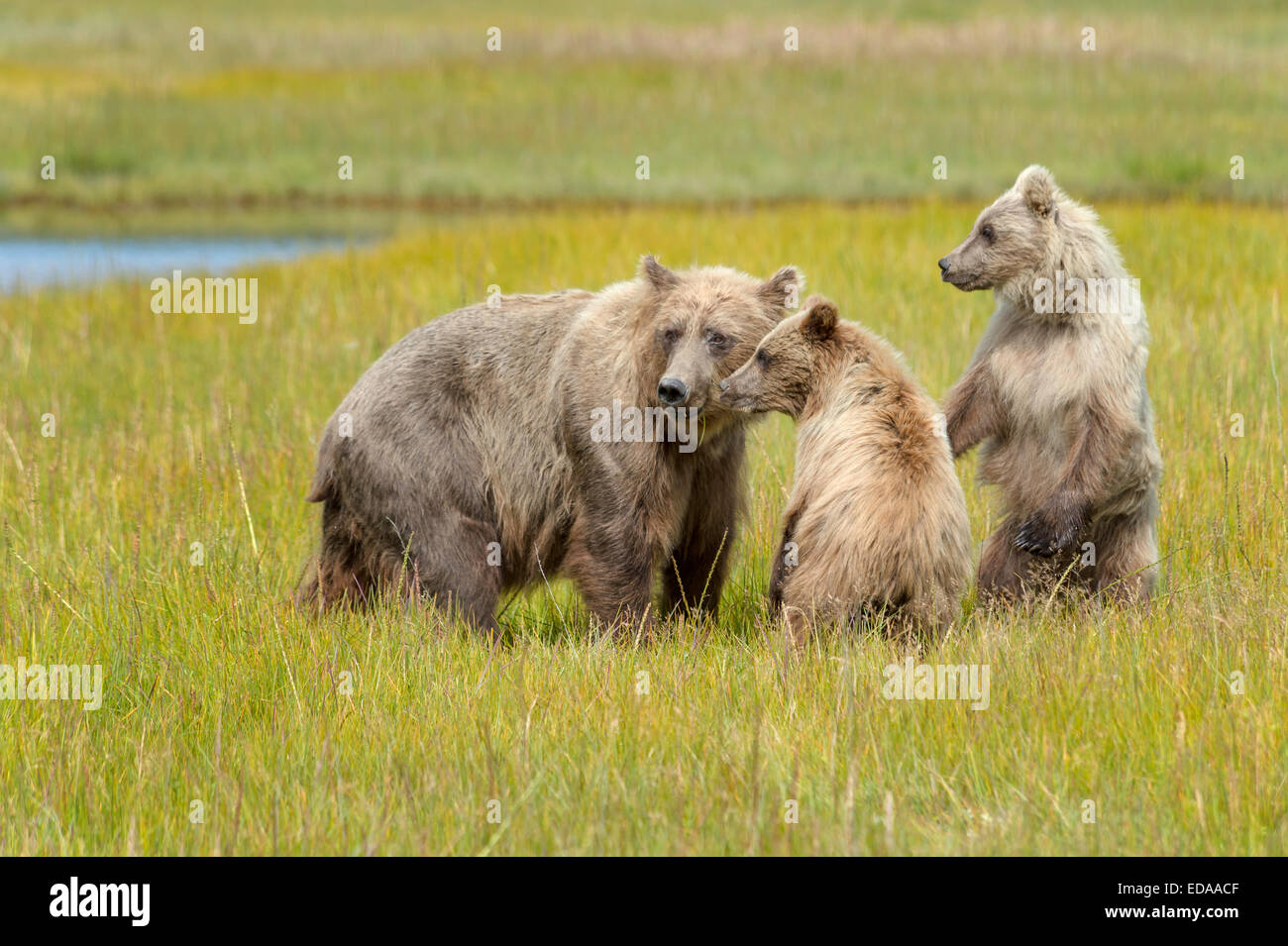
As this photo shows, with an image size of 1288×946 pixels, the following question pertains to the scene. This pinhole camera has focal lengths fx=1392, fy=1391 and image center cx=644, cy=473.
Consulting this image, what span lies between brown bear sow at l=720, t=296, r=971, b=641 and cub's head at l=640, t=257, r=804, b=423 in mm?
171

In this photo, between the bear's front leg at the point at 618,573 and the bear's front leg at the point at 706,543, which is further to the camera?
the bear's front leg at the point at 706,543

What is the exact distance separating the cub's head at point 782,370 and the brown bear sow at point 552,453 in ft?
0.45

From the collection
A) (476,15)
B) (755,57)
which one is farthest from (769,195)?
(476,15)

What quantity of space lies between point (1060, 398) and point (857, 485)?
1.03m

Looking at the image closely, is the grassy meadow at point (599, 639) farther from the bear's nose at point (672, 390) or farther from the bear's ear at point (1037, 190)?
the bear's ear at point (1037, 190)

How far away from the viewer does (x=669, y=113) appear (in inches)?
1103

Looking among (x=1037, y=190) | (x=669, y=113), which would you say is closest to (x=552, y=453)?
(x=1037, y=190)

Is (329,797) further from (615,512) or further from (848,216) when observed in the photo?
(848,216)

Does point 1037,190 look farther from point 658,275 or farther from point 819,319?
point 658,275

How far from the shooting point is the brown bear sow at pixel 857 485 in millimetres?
4848

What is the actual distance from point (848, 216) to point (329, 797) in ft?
39.9
